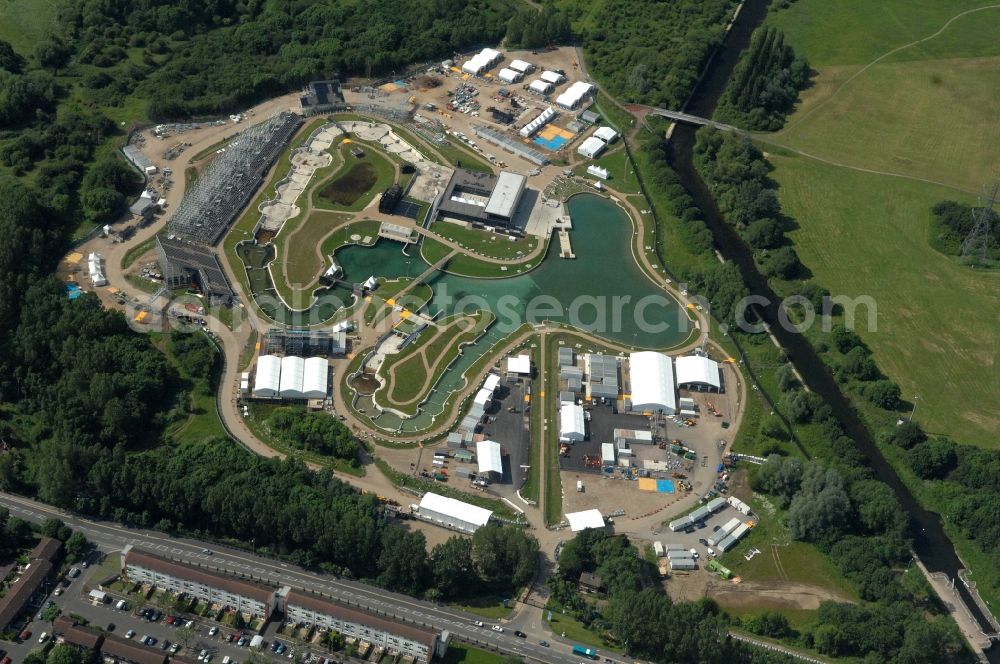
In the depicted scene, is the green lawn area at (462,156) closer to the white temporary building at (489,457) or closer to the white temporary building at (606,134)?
the white temporary building at (606,134)

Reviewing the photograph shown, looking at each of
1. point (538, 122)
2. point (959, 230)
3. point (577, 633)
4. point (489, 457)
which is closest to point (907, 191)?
point (959, 230)

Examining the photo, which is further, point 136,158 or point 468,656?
point 136,158

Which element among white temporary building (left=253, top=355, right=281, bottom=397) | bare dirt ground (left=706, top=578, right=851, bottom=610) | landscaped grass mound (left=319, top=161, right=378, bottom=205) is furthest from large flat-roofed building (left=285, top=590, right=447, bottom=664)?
landscaped grass mound (left=319, top=161, right=378, bottom=205)

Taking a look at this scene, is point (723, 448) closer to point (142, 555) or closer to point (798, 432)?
point (798, 432)

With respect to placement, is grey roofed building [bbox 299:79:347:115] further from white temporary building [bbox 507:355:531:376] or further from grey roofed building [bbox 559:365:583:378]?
grey roofed building [bbox 559:365:583:378]

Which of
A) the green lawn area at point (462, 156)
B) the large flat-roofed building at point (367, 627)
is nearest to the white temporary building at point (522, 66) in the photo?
the green lawn area at point (462, 156)

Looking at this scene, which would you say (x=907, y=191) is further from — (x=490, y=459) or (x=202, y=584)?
(x=202, y=584)
